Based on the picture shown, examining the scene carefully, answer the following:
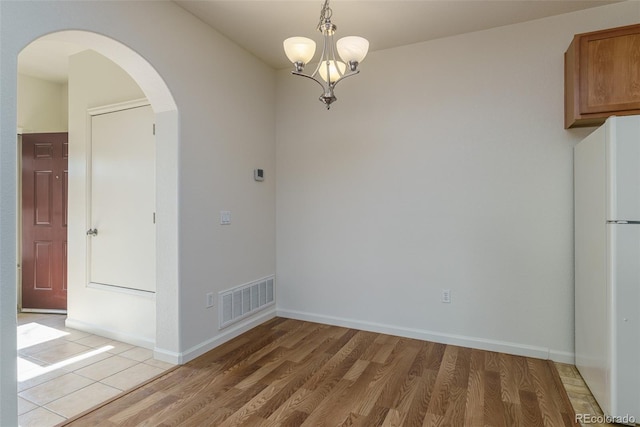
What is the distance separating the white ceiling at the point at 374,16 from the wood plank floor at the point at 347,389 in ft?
9.59

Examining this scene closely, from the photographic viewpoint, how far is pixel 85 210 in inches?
141

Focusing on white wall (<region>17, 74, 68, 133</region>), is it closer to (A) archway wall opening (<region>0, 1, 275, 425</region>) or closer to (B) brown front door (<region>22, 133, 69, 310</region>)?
(B) brown front door (<region>22, 133, 69, 310</region>)

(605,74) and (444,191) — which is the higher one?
(605,74)

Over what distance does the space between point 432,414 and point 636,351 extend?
4.13 feet

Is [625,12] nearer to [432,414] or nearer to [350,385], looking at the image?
[432,414]

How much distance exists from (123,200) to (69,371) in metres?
1.53

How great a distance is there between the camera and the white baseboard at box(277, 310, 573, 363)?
2934 millimetres

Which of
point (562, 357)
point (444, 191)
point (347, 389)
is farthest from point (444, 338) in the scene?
point (444, 191)

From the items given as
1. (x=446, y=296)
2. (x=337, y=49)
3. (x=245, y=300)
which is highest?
(x=337, y=49)

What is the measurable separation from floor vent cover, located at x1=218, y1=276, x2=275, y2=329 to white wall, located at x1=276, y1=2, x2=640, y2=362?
0.26 metres

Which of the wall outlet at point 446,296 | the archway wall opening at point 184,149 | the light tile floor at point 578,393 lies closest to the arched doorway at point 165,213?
the archway wall opening at point 184,149

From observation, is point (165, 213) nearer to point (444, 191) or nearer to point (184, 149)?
point (184, 149)

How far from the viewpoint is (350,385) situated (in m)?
2.51

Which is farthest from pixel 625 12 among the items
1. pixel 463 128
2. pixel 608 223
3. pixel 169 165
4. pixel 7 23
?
pixel 7 23
